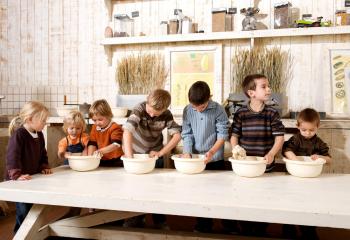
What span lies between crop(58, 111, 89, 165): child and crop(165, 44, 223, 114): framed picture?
4.01 ft

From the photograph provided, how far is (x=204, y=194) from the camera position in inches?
59.2

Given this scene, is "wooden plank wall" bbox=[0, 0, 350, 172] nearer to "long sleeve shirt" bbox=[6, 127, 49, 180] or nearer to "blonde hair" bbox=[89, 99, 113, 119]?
"blonde hair" bbox=[89, 99, 113, 119]

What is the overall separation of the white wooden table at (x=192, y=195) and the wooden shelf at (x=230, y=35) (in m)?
1.65

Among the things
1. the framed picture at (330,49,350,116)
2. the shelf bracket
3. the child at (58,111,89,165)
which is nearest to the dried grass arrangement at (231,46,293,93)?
the framed picture at (330,49,350,116)

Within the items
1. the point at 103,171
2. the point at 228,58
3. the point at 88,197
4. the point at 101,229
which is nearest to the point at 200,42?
the point at 228,58

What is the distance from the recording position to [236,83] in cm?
343

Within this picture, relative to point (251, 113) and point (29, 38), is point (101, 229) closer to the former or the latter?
point (251, 113)

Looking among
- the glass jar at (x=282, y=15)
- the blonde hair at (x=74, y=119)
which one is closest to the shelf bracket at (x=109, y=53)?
the blonde hair at (x=74, y=119)

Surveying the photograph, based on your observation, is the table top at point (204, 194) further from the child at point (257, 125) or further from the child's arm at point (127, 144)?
the child at point (257, 125)

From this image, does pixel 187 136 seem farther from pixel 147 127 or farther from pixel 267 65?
pixel 267 65

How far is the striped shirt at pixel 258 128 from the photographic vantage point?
2.25m

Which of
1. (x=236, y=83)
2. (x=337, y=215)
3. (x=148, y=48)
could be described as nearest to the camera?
(x=337, y=215)

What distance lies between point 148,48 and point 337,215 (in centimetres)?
287

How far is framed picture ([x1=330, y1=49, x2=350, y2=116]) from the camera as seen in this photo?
3.13 m
